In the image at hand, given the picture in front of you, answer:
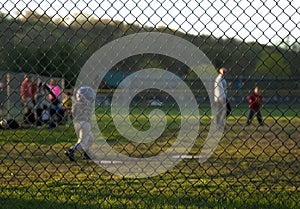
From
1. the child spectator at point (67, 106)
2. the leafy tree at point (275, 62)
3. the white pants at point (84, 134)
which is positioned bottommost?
the child spectator at point (67, 106)

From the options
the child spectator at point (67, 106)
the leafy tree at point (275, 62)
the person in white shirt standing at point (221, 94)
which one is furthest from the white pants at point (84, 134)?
the child spectator at point (67, 106)

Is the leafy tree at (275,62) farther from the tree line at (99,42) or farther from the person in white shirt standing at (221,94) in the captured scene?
the person in white shirt standing at (221,94)

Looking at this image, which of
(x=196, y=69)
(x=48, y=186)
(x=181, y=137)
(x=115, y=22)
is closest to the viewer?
(x=115, y=22)

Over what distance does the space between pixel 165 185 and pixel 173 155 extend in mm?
3099

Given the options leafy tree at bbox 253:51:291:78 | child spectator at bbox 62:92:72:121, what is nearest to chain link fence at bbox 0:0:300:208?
leafy tree at bbox 253:51:291:78

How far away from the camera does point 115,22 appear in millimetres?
4613

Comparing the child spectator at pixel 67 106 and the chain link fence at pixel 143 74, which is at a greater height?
the chain link fence at pixel 143 74

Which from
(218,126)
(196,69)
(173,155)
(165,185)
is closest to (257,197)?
(165,185)

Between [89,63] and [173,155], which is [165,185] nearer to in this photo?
[89,63]

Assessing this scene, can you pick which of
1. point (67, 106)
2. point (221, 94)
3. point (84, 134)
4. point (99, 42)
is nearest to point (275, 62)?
point (99, 42)

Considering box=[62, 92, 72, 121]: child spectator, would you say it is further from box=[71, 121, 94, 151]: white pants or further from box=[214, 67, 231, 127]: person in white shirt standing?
box=[71, 121, 94, 151]: white pants

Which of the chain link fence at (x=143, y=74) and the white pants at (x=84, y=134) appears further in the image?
the white pants at (x=84, y=134)

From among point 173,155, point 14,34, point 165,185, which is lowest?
point 173,155

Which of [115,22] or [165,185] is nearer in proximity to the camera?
[115,22]
